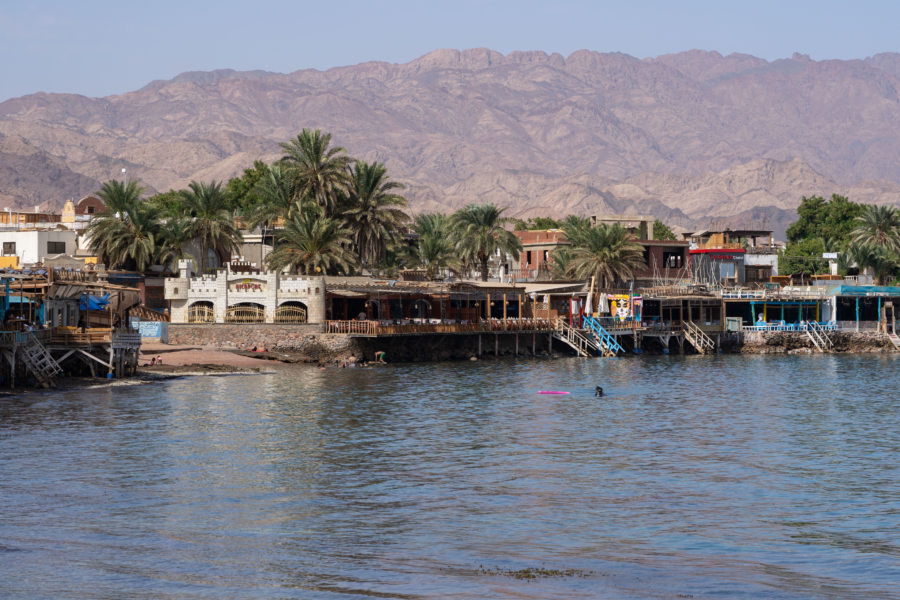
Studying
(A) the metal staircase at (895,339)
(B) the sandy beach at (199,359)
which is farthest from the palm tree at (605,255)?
(B) the sandy beach at (199,359)

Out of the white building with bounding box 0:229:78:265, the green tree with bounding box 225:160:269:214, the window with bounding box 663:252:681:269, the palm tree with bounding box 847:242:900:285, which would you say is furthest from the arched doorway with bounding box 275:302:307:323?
the palm tree with bounding box 847:242:900:285

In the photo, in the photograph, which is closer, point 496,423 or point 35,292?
point 496,423

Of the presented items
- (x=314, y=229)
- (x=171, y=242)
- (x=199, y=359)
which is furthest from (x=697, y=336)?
(x=171, y=242)

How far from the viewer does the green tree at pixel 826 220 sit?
161 metres

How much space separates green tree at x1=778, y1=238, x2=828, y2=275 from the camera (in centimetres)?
14288

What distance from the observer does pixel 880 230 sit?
122 m

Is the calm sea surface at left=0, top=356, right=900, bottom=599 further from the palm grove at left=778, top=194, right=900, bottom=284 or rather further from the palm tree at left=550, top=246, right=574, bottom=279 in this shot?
the palm grove at left=778, top=194, right=900, bottom=284

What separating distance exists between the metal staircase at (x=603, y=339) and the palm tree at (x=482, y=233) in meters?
10.3

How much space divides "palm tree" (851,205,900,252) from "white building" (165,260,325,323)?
67972mm

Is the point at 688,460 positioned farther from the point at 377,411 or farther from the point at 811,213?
the point at 811,213

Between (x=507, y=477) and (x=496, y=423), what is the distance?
1369 cm

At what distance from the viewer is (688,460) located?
1497 inches

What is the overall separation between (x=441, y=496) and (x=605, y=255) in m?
66.7

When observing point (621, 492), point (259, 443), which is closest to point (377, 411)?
point (259, 443)
